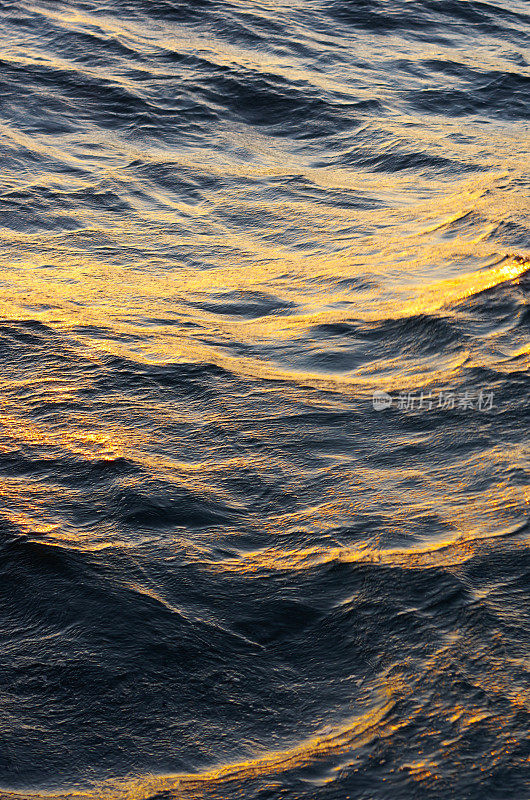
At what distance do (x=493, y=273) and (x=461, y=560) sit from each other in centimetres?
213

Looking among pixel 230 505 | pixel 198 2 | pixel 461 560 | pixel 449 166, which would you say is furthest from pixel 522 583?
pixel 198 2

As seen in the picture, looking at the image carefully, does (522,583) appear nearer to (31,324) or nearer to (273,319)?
(273,319)

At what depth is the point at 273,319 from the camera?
4023mm

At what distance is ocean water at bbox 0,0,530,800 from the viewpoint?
207 cm
